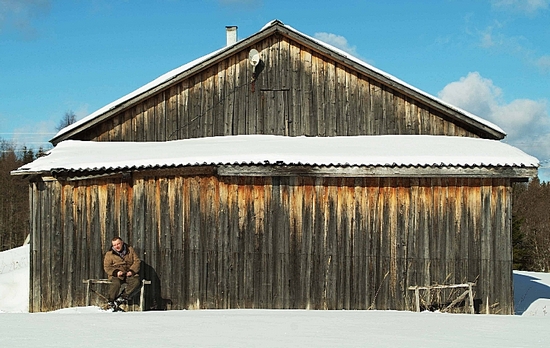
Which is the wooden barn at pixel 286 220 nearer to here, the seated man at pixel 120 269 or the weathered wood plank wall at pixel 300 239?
the weathered wood plank wall at pixel 300 239

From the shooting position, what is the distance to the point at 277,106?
43.1 feet

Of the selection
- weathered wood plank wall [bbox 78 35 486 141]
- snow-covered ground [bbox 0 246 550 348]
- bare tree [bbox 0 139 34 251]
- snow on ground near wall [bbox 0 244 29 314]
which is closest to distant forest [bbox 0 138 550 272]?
bare tree [bbox 0 139 34 251]

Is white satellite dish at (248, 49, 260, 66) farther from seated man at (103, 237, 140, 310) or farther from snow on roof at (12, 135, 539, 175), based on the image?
seated man at (103, 237, 140, 310)

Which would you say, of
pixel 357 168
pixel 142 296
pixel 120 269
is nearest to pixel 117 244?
pixel 120 269

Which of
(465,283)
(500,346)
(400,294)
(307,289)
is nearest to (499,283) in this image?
(465,283)

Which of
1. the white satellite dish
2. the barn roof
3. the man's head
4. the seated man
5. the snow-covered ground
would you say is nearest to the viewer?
the snow-covered ground

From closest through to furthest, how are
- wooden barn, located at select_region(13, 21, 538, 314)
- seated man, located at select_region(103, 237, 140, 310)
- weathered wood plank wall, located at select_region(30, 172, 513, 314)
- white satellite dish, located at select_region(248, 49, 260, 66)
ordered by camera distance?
seated man, located at select_region(103, 237, 140, 310)
wooden barn, located at select_region(13, 21, 538, 314)
weathered wood plank wall, located at select_region(30, 172, 513, 314)
white satellite dish, located at select_region(248, 49, 260, 66)

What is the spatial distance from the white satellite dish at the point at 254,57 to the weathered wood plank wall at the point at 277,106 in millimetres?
164

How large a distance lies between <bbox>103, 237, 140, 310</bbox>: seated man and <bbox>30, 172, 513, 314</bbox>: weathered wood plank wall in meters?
0.54

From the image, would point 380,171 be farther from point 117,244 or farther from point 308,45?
point 117,244

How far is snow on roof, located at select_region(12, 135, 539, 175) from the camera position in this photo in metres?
11.0

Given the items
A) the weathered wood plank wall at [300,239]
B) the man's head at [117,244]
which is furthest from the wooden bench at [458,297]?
the man's head at [117,244]

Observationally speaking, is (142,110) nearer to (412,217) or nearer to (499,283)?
(412,217)

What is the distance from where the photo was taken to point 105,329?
23.9 ft
